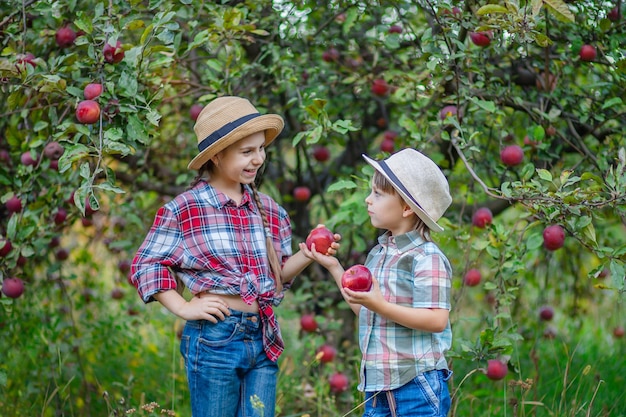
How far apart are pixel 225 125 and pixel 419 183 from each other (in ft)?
1.99

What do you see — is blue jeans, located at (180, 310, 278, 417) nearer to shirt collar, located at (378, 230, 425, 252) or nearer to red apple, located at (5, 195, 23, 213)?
shirt collar, located at (378, 230, 425, 252)

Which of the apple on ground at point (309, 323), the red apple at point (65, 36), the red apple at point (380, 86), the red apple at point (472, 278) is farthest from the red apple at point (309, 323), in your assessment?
the red apple at point (65, 36)

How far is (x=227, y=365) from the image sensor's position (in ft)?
7.13

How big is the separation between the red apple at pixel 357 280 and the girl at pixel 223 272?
0.85 ft

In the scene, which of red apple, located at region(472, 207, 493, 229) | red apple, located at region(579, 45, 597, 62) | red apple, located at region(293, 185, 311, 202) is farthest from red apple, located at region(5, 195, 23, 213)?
red apple, located at region(579, 45, 597, 62)

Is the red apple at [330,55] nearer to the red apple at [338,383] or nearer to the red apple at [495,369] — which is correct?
the red apple at [338,383]

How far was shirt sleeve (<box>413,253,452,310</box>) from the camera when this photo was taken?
1930 millimetres

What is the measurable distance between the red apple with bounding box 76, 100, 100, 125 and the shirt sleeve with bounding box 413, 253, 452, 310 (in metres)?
1.05

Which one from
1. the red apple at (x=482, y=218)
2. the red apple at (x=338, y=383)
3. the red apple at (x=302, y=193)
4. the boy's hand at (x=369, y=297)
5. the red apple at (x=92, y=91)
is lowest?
the red apple at (x=338, y=383)

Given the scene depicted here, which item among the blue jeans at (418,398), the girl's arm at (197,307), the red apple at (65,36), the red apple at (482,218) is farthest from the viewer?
the red apple at (482,218)

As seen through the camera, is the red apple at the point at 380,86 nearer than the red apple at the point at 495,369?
No

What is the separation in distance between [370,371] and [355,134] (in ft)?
6.32

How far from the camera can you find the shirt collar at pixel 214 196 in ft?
7.38

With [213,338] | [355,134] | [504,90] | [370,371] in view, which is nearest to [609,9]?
[504,90]
